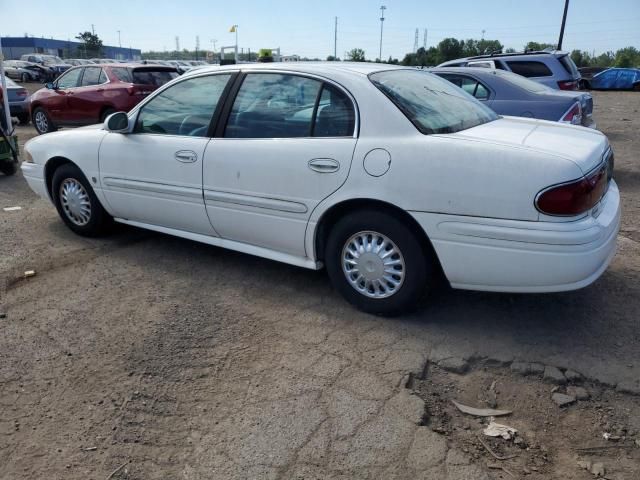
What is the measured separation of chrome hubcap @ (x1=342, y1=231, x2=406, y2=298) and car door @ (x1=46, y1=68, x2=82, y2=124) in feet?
34.8

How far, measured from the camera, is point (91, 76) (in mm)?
11898

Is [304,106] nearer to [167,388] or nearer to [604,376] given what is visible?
[167,388]

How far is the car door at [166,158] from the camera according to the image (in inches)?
163

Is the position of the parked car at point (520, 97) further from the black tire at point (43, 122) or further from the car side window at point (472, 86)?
the black tire at point (43, 122)

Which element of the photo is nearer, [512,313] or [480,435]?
[480,435]

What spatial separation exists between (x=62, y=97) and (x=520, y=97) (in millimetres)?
9668

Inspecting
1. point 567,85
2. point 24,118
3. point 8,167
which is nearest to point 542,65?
point 567,85

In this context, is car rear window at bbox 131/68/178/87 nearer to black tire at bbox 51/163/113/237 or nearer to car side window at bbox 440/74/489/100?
car side window at bbox 440/74/489/100

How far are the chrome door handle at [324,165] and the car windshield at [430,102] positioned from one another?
53cm

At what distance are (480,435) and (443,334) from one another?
2.99 feet

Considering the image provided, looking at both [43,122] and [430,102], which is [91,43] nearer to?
[43,122]

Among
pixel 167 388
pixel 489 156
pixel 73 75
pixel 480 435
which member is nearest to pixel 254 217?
pixel 167 388

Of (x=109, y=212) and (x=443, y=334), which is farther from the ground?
Answer: (x=109, y=212)

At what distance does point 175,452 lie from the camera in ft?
8.05
